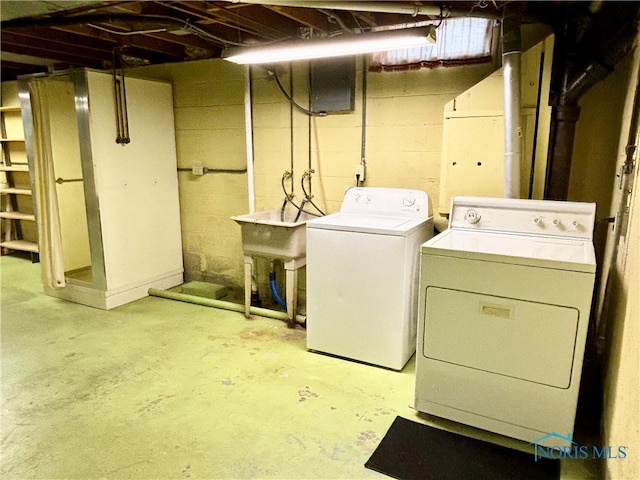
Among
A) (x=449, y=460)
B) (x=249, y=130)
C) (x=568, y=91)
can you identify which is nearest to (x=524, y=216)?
(x=568, y=91)

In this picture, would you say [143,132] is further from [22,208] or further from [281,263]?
[22,208]

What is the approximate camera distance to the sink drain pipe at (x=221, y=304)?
3.58 metres

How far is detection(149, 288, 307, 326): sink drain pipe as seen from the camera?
3578mm

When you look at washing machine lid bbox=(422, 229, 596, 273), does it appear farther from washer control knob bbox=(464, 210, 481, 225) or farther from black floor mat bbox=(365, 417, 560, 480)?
black floor mat bbox=(365, 417, 560, 480)

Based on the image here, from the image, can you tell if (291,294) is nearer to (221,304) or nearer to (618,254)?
(221,304)

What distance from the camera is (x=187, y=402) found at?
244 cm

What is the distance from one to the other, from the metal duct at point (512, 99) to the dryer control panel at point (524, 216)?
14cm

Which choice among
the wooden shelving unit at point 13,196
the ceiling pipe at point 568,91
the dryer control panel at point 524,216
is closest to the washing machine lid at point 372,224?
the dryer control panel at point 524,216

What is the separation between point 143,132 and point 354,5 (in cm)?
258

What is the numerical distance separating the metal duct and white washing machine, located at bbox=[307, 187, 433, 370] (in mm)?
643

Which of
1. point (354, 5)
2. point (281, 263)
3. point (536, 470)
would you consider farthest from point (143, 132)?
point (536, 470)

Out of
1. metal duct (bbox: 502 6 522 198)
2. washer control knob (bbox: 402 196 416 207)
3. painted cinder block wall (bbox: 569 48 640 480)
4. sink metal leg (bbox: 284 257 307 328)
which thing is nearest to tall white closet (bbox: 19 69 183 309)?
sink metal leg (bbox: 284 257 307 328)

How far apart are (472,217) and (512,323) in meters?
0.75

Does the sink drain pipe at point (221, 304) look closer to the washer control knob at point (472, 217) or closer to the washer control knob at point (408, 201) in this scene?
the washer control knob at point (408, 201)
